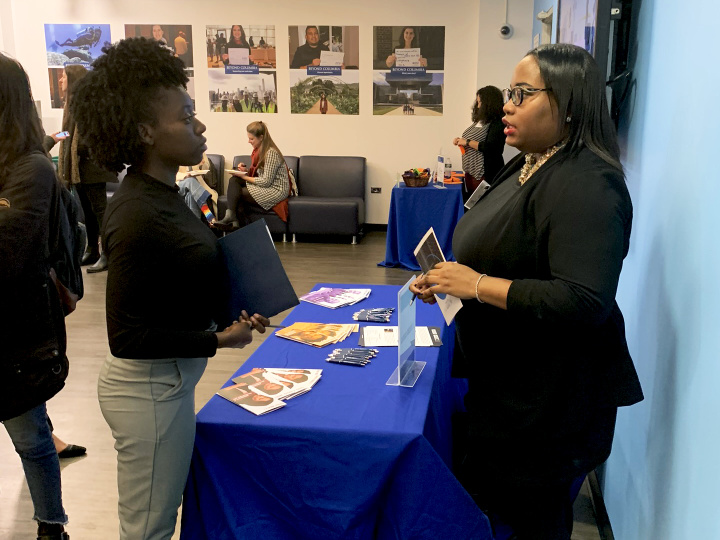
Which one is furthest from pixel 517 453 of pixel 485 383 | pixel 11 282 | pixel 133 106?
pixel 11 282

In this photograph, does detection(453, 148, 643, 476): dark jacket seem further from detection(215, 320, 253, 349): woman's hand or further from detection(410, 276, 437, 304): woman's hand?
detection(215, 320, 253, 349): woman's hand

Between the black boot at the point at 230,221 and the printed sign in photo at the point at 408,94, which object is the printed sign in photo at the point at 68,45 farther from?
the printed sign in photo at the point at 408,94

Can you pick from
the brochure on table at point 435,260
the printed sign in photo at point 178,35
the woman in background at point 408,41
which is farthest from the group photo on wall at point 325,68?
the brochure on table at point 435,260

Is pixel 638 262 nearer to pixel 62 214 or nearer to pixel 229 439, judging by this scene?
pixel 229 439

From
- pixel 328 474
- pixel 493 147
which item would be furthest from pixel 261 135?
pixel 328 474

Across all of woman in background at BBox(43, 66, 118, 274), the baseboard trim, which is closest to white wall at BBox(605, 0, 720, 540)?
the baseboard trim

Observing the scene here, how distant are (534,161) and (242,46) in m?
7.17

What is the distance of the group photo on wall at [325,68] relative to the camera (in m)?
7.93

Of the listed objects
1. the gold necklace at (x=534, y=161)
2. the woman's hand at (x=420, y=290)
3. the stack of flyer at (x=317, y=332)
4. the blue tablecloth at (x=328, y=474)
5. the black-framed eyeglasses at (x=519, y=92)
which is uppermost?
the black-framed eyeglasses at (x=519, y=92)

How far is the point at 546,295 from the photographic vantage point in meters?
1.40

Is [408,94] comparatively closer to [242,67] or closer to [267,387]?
[242,67]

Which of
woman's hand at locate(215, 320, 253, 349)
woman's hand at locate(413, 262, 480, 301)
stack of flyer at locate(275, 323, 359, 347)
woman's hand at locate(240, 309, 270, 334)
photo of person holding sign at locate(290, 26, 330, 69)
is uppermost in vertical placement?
photo of person holding sign at locate(290, 26, 330, 69)

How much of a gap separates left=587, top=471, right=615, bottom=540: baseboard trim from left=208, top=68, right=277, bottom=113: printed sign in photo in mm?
6515

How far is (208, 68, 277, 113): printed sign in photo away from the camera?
26.8ft
